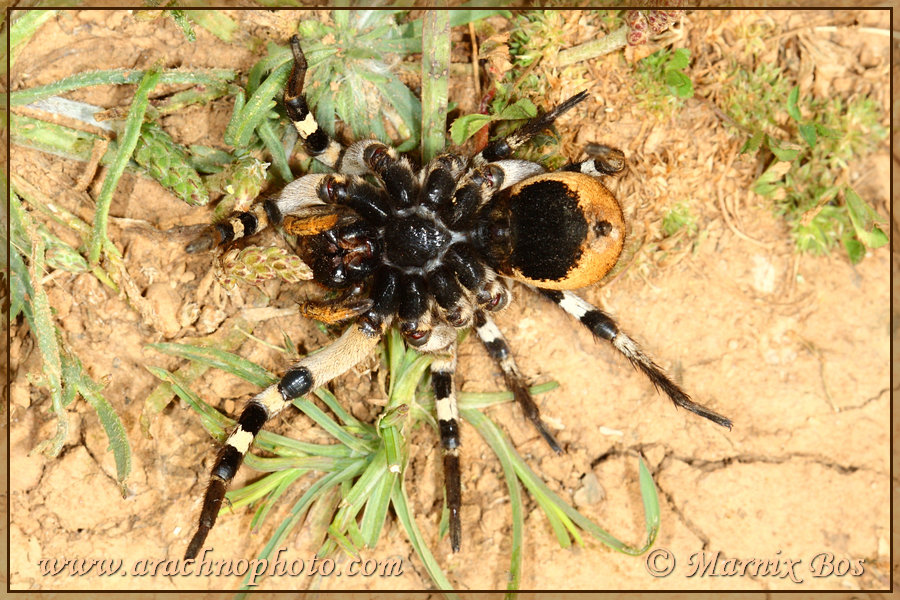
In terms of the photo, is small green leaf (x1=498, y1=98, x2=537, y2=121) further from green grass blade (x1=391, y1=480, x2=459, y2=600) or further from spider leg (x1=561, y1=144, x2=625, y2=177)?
green grass blade (x1=391, y1=480, x2=459, y2=600)

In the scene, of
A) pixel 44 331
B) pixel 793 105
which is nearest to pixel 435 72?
pixel 793 105

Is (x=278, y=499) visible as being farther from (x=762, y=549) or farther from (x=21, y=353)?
(x=762, y=549)

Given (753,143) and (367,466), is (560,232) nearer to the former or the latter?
(753,143)

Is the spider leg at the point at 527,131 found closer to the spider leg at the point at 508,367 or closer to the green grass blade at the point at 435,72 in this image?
the green grass blade at the point at 435,72

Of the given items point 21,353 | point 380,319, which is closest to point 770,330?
point 380,319

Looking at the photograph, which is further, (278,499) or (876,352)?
(876,352)

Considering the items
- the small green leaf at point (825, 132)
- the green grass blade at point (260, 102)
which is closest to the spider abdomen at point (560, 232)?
the green grass blade at point (260, 102)
